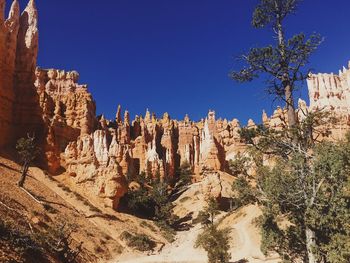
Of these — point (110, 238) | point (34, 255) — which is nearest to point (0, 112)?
point (110, 238)

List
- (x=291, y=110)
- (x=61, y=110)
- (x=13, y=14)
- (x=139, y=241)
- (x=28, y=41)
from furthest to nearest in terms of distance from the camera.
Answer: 1. (x=61, y=110)
2. (x=28, y=41)
3. (x=13, y=14)
4. (x=139, y=241)
5. (x=291, y=110)

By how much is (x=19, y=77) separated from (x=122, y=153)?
24068 millimetres

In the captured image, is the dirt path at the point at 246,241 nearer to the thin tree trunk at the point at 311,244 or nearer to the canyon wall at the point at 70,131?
the canyon wall at the point at 70,131

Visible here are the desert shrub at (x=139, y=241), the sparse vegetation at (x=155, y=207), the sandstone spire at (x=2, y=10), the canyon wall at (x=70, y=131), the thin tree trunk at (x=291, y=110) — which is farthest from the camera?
the sandstone spire at (x=2, y=10)

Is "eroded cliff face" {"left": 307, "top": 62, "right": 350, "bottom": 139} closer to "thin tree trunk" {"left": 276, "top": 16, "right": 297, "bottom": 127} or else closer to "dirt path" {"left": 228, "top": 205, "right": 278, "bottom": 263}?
"dirt path" {"left": 228, "top": 205, "right": 278, "bottom": 263}

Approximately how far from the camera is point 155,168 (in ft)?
278

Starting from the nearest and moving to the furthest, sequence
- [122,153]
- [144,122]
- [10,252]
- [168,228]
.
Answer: [10,252]
[168,228]
[122,153]
[144,122]

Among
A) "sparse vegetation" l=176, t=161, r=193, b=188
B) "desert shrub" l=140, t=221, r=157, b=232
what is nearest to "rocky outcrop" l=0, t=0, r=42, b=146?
"desert shrub" l=140, t=221, r=157, b=232

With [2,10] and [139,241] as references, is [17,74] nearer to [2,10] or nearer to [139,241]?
[2,10]

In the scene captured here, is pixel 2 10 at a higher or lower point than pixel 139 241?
higher

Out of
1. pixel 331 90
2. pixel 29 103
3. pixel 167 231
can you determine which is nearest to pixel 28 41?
pixel 29 103

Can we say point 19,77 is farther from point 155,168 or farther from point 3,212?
point 3,212

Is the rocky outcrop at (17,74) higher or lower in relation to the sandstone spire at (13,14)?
lower

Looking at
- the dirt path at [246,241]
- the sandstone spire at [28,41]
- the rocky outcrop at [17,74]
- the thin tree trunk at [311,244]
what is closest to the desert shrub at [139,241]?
the dirt path at [246,241]
